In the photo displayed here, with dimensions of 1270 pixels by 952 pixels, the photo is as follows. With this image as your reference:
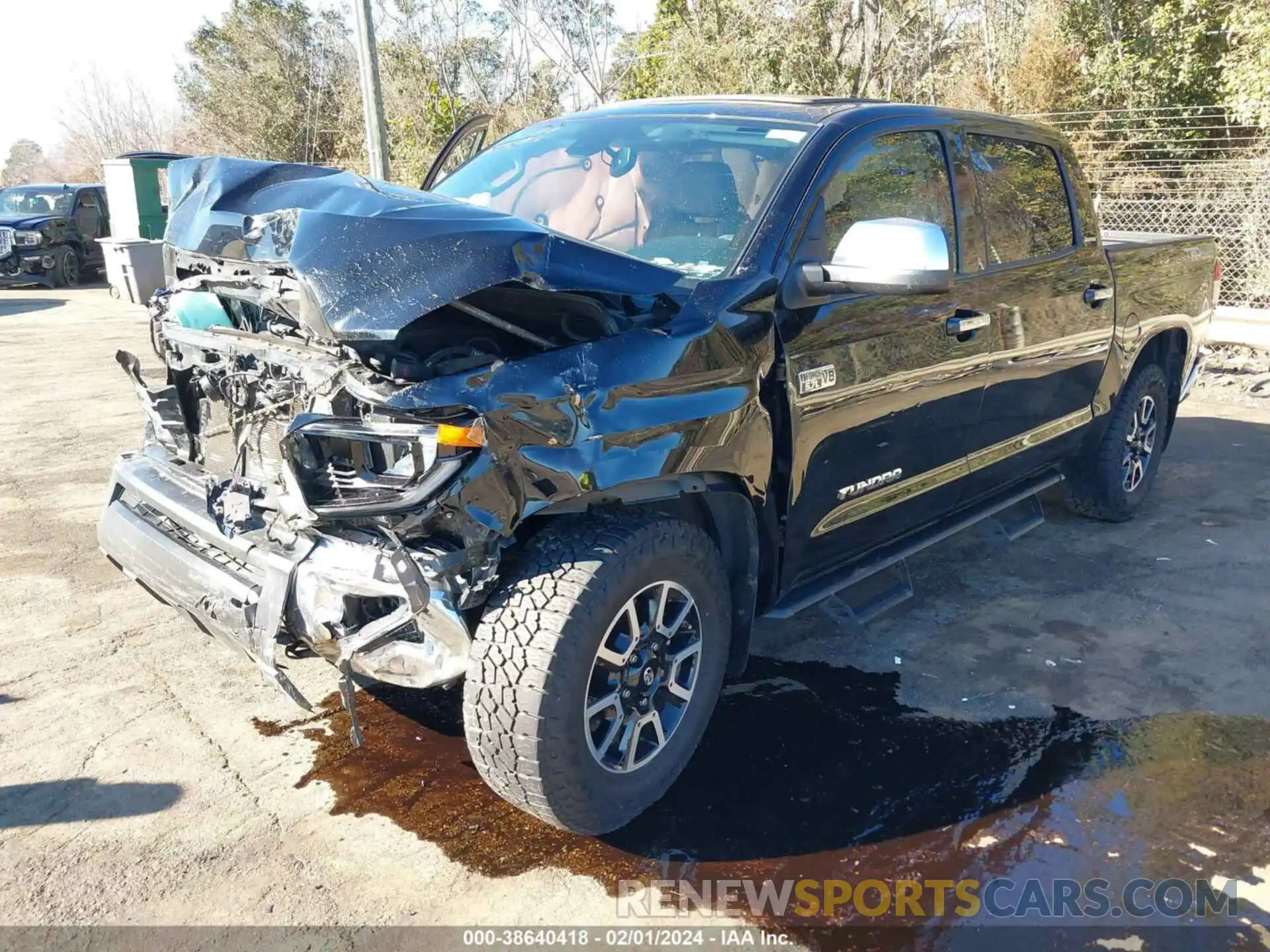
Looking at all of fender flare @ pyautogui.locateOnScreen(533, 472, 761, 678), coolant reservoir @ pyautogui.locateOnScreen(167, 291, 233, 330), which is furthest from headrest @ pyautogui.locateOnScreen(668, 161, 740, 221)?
coolant reservoir @ pyautogui.locateOnScreen(167, 291, 233, 330)

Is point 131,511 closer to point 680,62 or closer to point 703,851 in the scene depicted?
point 703,851

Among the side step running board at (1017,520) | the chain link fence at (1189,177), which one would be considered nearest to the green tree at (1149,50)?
the chain link fence at (1189,177)

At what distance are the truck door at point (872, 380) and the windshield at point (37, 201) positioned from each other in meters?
18.7

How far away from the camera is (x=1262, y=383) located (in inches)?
345

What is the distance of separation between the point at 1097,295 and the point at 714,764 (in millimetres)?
3044

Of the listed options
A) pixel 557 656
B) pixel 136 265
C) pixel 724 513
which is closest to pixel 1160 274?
pixel 724 513

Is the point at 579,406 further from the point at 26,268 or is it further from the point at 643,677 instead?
the point at 26,268

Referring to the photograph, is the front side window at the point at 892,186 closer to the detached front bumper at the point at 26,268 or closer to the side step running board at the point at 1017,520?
the side step running board at the point at 1017,520

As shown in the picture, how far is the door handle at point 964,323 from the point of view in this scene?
3.82 metres

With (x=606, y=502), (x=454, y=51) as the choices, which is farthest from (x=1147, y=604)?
(x=454, y=51)

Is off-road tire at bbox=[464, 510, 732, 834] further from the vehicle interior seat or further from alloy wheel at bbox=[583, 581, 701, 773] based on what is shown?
the vehicle interior seat

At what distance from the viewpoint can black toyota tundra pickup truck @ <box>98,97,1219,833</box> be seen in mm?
2484

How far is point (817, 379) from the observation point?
128 inches

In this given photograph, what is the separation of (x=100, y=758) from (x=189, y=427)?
1084 mm
